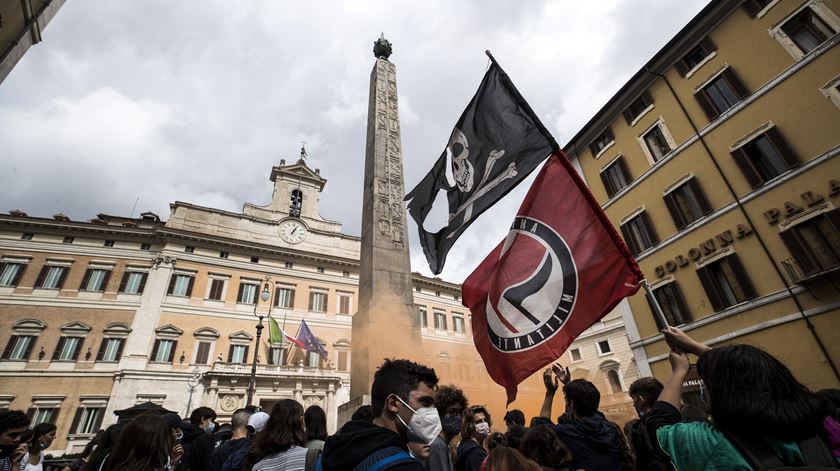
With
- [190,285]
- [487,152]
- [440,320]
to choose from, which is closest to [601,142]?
[487,152]

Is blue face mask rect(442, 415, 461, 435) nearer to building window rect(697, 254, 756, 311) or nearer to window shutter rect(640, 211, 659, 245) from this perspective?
building window rect(697, 254, 756, 311)

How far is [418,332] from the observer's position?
7.88m

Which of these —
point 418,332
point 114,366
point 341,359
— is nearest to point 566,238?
point 418,332

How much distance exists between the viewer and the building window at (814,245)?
8805mm

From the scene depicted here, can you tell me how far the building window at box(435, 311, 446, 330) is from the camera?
29297 millimetres

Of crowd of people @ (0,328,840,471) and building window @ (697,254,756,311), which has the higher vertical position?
building window @ (697,254,756,311)

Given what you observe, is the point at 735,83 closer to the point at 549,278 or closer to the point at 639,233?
the point at 639,233

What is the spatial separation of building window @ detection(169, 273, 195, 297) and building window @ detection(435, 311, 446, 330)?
57.5 ft

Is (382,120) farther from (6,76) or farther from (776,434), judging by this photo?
(776,434)

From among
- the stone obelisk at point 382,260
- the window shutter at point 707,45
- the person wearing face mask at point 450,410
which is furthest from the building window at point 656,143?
the person wearing face mask at point 450,410

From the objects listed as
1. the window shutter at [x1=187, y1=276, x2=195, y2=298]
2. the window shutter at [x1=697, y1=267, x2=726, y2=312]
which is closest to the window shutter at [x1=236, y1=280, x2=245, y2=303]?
the window shutter at [x1=187, y1=276, x2=195, y2=298]

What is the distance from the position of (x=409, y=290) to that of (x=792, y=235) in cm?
1021

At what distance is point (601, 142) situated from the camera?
635 inches

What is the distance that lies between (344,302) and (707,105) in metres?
22.6
